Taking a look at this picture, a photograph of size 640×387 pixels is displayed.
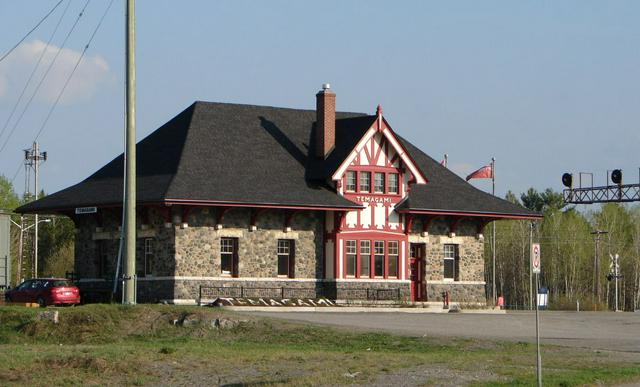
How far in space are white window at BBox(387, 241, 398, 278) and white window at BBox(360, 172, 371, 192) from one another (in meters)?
2.59

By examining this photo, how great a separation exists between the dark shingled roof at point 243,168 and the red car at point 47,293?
4251mm

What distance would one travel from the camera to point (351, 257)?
53.4 metres

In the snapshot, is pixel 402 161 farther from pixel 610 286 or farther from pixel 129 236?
pixel 610 286

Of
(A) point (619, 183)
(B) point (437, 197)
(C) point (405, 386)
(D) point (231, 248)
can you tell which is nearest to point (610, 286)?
(A) point (619, 183)

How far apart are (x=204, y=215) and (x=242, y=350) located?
2037 cm

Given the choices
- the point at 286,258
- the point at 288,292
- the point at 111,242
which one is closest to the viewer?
the point at 288,292

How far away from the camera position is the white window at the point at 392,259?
5444 centimetres

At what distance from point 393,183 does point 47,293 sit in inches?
636

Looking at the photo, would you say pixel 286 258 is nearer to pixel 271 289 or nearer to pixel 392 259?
pixel 271 289

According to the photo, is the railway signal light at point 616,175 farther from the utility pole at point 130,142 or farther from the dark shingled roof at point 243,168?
the utility pole at point 130,142

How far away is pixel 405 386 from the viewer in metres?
22.9

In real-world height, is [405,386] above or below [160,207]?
below

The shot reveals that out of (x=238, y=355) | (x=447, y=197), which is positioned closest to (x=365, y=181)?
(x=447, y=197)

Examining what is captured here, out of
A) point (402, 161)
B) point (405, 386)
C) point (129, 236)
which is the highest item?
point (402, 161)
